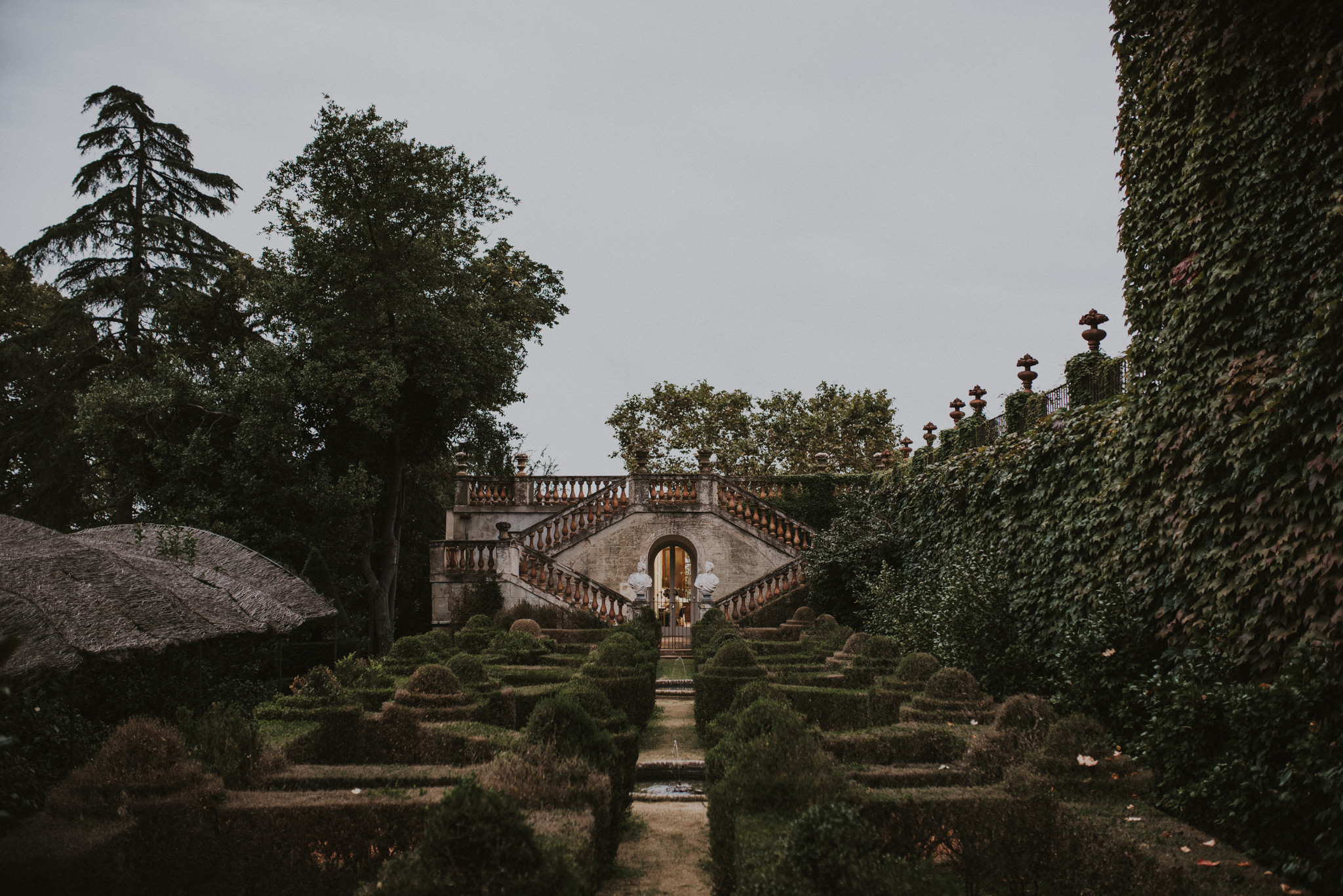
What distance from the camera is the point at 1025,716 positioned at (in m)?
6.37

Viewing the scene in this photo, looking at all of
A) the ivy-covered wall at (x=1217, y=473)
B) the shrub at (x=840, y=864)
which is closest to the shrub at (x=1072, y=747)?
the ivy-covered wall at (x=1217, y=473)

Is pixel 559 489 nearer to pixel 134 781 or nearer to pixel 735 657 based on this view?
pixel 735 657

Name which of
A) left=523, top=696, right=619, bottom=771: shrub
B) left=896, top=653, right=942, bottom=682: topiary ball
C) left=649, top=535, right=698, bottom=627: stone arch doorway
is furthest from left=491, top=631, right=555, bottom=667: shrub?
left=649, top=535, right=698, bottom=627: stone arch doorway

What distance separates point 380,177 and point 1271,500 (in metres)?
20.6

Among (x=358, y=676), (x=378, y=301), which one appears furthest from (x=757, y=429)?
(x=358, y=676)

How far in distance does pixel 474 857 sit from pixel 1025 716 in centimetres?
450

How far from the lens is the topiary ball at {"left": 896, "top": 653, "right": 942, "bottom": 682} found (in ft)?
28.4

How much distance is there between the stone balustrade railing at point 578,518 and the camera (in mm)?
23516

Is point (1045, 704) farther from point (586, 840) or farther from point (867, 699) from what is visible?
point (586, 840)

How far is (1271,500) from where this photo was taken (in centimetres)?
625

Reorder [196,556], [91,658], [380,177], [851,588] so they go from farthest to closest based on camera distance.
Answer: [380,177] → [851,588] → [196,556] → [91,658]

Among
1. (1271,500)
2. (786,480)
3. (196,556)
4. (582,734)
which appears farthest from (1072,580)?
(786,480)

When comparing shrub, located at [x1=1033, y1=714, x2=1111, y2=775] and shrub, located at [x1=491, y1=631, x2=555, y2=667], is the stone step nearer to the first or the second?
shrub, located at [x1=491, y1=631, x2=555, y2=667]

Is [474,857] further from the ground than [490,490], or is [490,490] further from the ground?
[490,490]
